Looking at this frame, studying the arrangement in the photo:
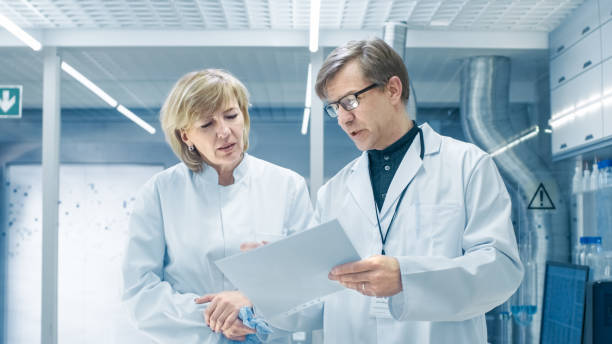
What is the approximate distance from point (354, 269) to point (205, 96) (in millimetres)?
675

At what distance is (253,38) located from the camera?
2979 millimetres

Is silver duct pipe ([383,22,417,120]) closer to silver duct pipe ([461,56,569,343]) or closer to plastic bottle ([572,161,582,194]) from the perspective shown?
silver duct pipe ([461,56,569,343])

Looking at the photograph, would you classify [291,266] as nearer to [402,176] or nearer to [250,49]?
[402,176]

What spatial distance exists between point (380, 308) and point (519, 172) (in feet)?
6.49

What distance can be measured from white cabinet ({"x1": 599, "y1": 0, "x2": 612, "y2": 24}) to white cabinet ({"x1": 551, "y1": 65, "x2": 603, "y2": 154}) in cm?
22

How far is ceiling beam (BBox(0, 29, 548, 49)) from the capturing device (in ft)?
9.77

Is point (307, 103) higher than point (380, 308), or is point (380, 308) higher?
point (307, 103)

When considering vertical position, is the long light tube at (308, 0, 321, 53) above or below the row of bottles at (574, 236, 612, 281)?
above

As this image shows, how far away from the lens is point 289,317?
1.40 metres

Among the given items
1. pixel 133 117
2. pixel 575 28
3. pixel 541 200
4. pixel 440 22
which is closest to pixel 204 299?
pixel 133 117

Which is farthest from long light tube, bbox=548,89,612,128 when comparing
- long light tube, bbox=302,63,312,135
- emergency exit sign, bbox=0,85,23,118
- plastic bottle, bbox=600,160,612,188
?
emergency exit sign, bbox=0,85,23,118

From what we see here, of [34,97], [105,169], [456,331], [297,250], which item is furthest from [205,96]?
[34,97]

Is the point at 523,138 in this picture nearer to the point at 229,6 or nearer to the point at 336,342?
the point at 229,6

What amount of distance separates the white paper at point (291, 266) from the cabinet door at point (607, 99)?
6.03 feet
